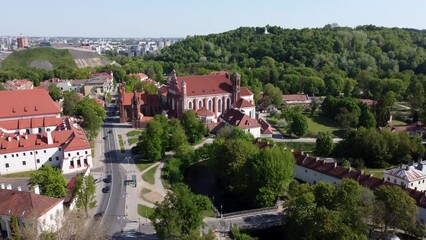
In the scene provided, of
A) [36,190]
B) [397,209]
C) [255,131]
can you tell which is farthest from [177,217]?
[255,131]

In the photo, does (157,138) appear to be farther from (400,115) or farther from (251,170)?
(400,115)

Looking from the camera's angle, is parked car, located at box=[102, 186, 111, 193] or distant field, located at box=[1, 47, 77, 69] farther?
distant field, located at box=[1, 47, 77, 69]

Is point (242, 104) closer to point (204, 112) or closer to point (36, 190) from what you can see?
point (204, 112)

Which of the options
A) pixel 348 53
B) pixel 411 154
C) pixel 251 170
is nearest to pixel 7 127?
pixel 251 170

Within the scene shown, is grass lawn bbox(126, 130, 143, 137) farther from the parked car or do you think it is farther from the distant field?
the distant field

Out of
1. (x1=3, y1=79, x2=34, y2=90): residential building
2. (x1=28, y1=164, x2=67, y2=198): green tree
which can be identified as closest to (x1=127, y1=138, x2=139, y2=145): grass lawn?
(x1=28, y1=164, x2=67, y2=198): green tree

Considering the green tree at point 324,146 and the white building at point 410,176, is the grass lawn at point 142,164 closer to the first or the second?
the green tree at point 324,146
